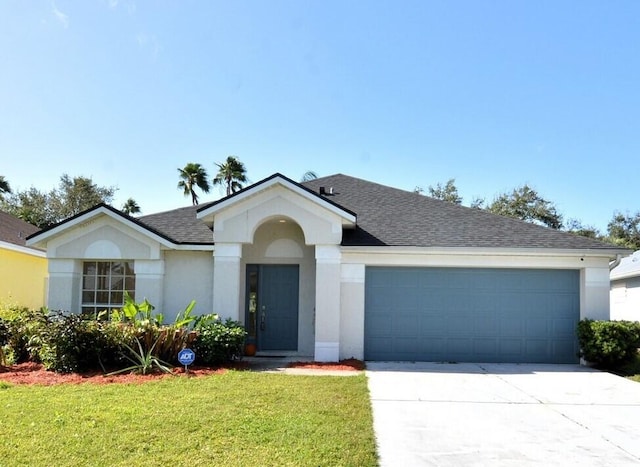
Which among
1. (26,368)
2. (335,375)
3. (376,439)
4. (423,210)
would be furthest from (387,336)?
(26,368)

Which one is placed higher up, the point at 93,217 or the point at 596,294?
the point at 93,217

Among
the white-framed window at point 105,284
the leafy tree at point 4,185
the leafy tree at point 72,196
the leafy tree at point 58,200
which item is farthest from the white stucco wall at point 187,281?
the leafy tree at point 72,196

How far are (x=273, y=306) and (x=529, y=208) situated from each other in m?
32.3

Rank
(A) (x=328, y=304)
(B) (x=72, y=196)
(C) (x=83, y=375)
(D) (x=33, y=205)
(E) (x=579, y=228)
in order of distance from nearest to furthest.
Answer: (C) (x=83, y=375)
(A) (x=328, y=304)
(D) (x=33, y=205)
(B) (x=72, y=196)
(E) (x=579, y=228)

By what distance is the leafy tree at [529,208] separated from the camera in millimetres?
39688

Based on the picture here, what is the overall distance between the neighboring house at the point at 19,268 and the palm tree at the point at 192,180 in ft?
60.5

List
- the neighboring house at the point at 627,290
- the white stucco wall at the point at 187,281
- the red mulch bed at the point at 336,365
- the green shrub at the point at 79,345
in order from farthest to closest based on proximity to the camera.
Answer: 1. the neighboring house at the point at 627,290
2. the white stucco wall at the point at 187,281
3. the red mulch bed at the point at 336,365
4. the green shrub at the point at 79,345

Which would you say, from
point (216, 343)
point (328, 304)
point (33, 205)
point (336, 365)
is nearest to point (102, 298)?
point (216, 343)

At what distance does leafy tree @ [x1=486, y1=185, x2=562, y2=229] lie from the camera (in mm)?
39688

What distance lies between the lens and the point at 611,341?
450 inches

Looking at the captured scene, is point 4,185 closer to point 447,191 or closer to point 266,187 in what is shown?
point 266,187

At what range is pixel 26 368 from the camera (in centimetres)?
1062

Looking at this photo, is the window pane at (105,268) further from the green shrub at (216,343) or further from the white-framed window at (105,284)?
the green shrub at (216,343)

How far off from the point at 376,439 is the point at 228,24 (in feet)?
36.6
